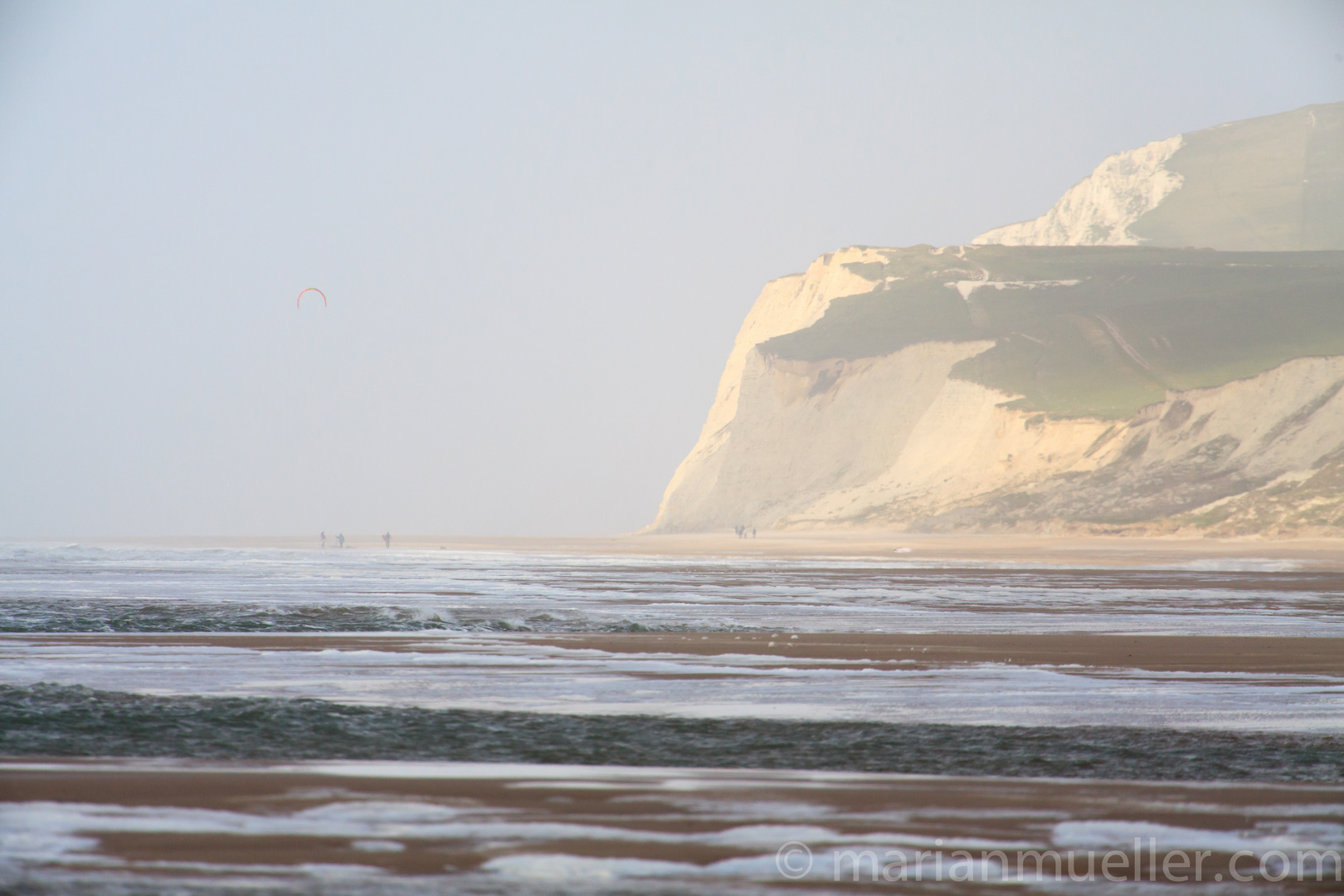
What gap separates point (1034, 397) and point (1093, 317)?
8753 millimetres

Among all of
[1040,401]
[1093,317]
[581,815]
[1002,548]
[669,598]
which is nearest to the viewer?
[581,815]

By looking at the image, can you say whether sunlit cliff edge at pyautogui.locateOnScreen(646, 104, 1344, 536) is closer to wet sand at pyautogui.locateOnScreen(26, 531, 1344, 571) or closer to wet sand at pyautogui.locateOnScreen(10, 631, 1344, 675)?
wet sand at pyautogui.locateOnScreen(26, 531, 1344, 571)

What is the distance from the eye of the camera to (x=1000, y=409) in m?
64.1

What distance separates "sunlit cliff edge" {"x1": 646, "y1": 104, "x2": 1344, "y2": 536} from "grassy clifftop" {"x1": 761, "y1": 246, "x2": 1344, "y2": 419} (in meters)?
0.14

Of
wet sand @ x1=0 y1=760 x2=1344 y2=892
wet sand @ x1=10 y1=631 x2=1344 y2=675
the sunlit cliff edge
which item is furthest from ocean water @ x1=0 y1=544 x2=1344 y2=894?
the sunlit cliff edge

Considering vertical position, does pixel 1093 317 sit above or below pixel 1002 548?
above

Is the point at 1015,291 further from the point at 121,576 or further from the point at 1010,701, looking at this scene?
the point at 1010,701

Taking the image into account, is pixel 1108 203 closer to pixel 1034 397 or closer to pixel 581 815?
pixel 1034 397

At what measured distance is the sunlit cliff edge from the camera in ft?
180

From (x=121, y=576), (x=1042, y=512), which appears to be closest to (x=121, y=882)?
(x=121, y=576)

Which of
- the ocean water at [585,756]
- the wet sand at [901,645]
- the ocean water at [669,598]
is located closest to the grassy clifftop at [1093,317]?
the ocean water at [669,598]

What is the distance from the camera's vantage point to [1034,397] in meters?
63.9

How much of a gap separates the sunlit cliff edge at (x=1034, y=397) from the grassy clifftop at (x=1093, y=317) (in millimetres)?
143

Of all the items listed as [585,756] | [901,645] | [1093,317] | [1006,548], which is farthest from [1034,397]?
[585,756]
